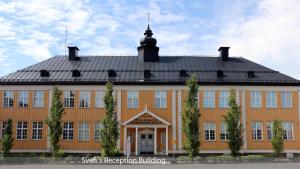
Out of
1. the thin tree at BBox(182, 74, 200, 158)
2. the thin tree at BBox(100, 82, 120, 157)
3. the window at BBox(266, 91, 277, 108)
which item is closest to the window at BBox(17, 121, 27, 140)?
the thin tree at BBox(100, 82, 120, 157)

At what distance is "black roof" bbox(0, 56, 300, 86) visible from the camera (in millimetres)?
35844

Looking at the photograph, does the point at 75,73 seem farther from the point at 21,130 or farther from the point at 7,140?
the point at 7,140

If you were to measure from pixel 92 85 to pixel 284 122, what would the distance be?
57.8ft

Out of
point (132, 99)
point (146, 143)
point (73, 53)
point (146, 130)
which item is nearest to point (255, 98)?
point (146, 130)

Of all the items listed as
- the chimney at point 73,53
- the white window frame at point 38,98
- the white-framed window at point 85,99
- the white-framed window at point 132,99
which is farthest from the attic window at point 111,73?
the white window frame at point 38,98

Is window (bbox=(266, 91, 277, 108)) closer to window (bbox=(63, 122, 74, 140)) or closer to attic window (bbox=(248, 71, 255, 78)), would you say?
attic window (bbox=(248, 71, 255, 78))

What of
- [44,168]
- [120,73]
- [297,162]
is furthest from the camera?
[120,73]

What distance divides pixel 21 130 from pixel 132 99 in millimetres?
10328

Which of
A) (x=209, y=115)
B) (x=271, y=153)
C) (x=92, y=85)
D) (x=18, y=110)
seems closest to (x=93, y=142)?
(x=92, y=85)

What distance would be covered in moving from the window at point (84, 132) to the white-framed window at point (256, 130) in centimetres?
1482

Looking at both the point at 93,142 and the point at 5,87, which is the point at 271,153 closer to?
the point at 93,142

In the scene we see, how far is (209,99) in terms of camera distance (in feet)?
118

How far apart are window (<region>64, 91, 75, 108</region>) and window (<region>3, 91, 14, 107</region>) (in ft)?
15.8

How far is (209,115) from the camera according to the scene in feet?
117
